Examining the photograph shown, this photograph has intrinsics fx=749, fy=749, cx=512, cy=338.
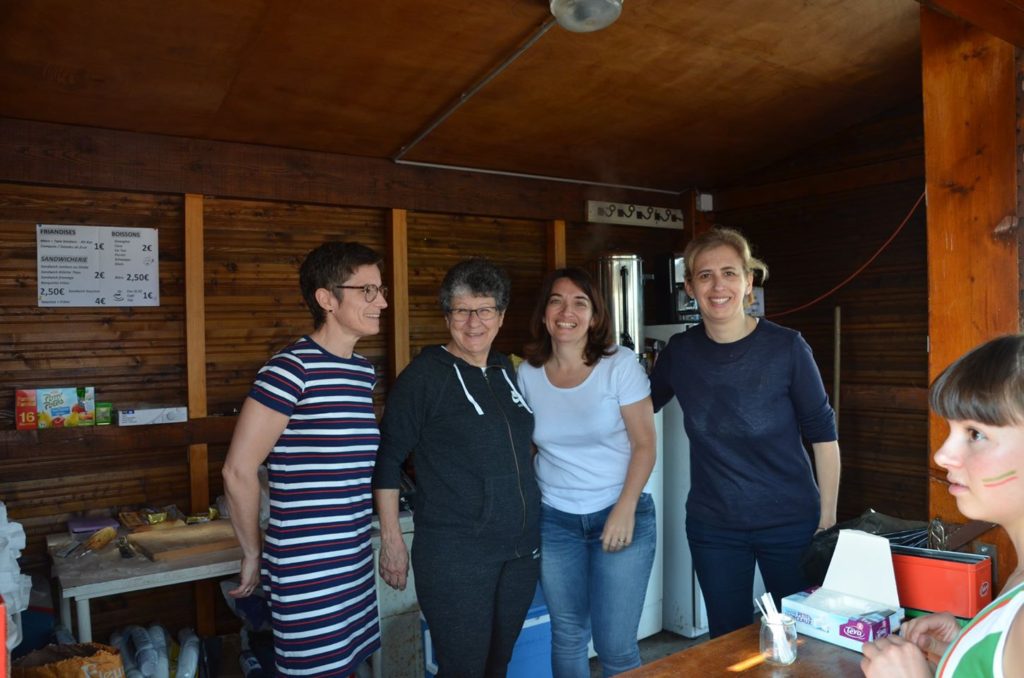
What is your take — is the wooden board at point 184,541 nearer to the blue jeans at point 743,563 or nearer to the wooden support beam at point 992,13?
the blue jeans at point 743,563

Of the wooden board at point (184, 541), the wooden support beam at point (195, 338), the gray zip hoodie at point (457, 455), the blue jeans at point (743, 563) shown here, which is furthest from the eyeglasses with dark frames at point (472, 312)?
the wooden support beam at point (195, 338)

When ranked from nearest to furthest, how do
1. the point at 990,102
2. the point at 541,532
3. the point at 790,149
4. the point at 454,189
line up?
A: the point at 990,102 → the point at 541,532 → the point at 454,189 → the point at 790,149

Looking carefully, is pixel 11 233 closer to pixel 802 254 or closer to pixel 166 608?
pixel 166 608

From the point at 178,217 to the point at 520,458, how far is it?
2.04m

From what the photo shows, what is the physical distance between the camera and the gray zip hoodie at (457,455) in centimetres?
198

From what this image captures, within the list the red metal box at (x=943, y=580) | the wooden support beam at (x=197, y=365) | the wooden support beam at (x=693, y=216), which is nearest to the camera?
the red metal box at (x=943, y=580)

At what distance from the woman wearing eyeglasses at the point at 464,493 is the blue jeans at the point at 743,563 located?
1.59 feet

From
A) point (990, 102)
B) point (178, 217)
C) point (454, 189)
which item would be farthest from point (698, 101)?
point (178, 217)

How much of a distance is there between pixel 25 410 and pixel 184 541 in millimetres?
804

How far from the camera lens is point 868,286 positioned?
4160mm

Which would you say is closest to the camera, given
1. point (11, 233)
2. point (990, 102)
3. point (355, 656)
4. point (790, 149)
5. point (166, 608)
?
point (990, 102)

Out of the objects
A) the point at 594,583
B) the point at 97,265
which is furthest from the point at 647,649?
the point at 97,265

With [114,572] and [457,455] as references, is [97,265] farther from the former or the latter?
[457,455]

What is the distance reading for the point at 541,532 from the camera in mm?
2178
